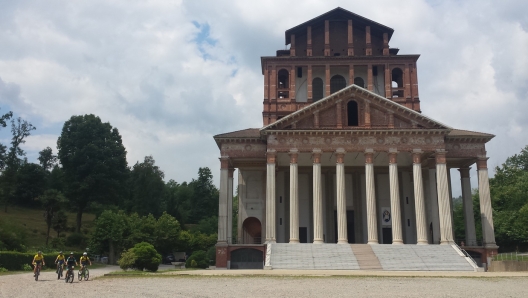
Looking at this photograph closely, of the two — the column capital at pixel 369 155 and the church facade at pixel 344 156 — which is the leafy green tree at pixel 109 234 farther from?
the column capital at pixel 369 155

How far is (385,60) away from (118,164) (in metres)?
38.9

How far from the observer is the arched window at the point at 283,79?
54722 millimetres

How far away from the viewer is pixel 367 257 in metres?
37.4

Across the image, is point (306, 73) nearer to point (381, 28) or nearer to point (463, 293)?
point (381, 28)

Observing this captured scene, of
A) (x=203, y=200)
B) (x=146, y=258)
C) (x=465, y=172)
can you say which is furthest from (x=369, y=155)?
(x=203, y=200)

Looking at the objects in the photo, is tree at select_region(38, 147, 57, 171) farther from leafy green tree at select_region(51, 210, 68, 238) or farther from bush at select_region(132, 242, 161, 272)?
bush at select_region(132, 242, 161, 272)

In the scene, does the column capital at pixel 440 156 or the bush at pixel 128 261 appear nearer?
the bush at pixel 128 261

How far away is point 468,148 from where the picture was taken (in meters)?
45.8

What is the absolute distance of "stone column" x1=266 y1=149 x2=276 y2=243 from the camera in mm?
42659

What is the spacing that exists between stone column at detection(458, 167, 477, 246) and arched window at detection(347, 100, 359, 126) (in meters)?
12.5

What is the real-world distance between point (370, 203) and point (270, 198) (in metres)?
8.71

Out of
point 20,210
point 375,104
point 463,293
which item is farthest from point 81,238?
point 463,293

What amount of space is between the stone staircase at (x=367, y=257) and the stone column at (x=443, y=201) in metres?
1.54

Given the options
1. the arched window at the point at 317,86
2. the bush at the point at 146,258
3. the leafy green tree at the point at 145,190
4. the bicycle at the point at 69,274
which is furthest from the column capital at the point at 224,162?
the leafy green tree at the point at 145,190
